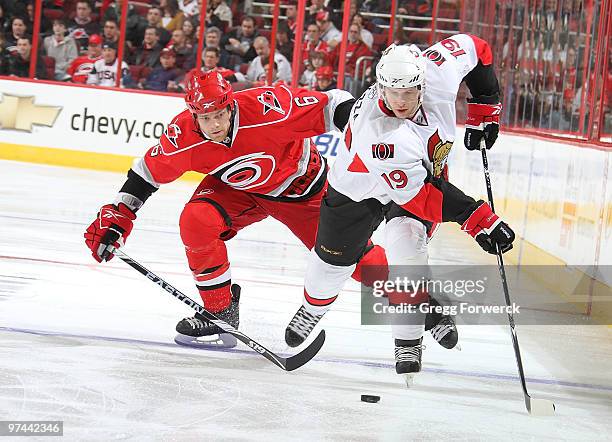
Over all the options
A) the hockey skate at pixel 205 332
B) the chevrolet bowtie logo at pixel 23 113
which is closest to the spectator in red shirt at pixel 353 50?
the chevrolet bowtie logo at pixel 23 113

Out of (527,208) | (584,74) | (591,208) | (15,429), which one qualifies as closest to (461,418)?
(15,429)

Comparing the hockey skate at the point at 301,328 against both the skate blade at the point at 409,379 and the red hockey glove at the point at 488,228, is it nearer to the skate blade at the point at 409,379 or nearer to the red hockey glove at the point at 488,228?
the skate blade at the point at 409,379

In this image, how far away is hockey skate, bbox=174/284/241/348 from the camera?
3541 millimetres

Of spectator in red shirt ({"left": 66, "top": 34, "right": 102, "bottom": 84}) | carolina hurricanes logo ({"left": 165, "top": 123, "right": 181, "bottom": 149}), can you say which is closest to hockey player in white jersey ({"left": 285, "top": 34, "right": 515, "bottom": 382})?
carolina hurricanes logo ({"left": 165, "top": 123, "right": 181, "bottom": 149})

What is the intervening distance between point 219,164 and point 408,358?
0.93 meters

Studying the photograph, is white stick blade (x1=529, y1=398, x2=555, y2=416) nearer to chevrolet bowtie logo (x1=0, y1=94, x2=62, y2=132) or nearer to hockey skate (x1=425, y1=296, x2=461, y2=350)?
hockey skate (x1=425, y1=296, x2=461, y2=350)

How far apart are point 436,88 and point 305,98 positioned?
608 mm

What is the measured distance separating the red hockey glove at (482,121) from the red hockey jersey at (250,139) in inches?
17.5

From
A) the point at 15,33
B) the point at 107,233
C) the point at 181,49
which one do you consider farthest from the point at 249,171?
the point at 15,33

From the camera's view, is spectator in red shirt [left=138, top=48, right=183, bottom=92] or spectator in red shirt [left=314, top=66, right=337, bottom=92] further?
spectator in red shirt [left=138, top=48, right=183, bottom=92]

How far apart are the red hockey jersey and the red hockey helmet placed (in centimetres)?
15

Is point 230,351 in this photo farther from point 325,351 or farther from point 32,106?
point 32,106

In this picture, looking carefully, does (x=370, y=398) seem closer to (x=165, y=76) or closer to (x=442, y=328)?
(x=442, y=328)

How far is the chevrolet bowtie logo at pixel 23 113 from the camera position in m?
9.12
